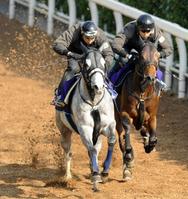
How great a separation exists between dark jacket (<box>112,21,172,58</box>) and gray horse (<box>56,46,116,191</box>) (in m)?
0.99

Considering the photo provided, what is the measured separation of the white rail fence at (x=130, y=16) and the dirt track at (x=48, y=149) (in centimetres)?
42

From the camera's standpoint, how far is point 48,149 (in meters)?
12.4

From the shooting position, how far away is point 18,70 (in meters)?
17.3

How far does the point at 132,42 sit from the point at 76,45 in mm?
837

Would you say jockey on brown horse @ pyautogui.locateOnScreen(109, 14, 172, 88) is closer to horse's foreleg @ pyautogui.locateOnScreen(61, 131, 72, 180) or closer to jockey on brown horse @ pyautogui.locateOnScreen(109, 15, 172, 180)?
jockey on brown horse @ pyautogui.locateOnScreen(109, 15, 172, 180)

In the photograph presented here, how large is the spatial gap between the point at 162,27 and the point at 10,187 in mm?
5711

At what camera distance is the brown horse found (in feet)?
33.8

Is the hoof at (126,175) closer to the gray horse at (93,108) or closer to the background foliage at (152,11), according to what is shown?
the gray horse at (93,108)

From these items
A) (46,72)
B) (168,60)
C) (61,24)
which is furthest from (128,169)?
(61,24)

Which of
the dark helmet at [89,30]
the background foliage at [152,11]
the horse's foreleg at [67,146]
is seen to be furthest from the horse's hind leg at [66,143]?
the background foliage at [152,11]

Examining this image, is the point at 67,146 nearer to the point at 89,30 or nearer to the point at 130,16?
the point at 89,30

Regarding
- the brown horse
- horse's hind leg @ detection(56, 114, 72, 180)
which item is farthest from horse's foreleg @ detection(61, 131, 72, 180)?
the brown horse

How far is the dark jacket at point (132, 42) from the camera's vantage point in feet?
34.9

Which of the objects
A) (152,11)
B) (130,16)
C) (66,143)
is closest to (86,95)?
(66,143)
